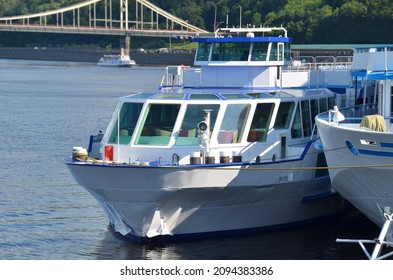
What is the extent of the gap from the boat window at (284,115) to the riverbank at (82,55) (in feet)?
434

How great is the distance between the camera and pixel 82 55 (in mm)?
179250

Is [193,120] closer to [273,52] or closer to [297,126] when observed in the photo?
[297,126]

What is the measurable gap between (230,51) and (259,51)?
70 centimetres

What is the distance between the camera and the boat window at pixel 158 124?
22.5 meters

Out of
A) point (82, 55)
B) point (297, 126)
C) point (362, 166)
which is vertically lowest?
point (82, 55)

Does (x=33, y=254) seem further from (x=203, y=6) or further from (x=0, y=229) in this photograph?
(x=203, y=6)

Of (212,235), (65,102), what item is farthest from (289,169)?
(65,102)

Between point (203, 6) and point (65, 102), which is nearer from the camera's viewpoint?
point (65, 102)

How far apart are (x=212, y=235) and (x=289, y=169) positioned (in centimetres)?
214

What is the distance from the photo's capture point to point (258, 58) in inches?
1022

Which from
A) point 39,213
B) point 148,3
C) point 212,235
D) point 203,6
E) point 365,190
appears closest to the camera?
point 365,190

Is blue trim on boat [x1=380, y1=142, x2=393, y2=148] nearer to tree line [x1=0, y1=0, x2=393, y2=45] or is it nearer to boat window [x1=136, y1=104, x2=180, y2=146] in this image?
boat window [x1=136, y1=104, x2=180, y2=146]

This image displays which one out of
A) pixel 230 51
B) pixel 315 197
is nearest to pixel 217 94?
pixel 230 51

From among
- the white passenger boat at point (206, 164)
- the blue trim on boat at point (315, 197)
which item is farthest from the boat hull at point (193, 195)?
the blue trim on boat at point (315, 197)
